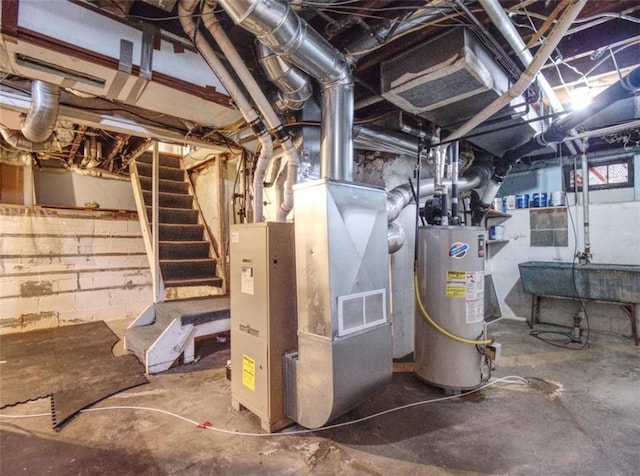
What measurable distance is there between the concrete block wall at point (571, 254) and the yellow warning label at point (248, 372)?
164 inches

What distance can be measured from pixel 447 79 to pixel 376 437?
2276mm

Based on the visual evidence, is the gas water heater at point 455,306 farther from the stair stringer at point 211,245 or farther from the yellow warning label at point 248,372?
the stair stringer at point 211,245

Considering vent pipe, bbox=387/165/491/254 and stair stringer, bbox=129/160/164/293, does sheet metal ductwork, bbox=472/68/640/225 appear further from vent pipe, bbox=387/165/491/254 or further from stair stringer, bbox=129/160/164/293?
stair stringer, bbox=129/160/164/293

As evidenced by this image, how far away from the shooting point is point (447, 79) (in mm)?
2061

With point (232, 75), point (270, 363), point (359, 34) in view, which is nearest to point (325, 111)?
point (359, 34)

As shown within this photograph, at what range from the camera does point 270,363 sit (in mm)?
1886

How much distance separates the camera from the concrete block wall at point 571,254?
3.82 m

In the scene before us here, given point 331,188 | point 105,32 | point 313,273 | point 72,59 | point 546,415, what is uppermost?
point 105,32

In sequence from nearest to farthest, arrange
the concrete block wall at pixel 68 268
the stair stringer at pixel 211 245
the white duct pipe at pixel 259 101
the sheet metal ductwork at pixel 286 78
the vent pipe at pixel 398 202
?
the white duct pipe at pixel 259 101
the sheet metal ductwork at pixel 286 78
the vent pipe at pixel 398 202
the stair stringer at pixel 211 245
the concrete block wall at pixel 68 268

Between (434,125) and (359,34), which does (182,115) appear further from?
(434,125)

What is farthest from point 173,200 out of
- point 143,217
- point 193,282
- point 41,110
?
point 41,110

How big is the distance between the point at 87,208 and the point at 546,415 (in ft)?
19.3

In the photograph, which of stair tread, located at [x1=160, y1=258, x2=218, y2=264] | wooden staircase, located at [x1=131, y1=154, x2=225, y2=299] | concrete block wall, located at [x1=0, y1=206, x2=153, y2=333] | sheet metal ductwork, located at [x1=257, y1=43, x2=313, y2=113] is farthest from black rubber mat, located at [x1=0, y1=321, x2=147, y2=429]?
sheet metal ductwork, located at [x1=257, y1=43, x2=313, y2=113]

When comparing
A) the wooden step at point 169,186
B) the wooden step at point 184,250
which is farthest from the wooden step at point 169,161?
the wooden step at point 184,250
